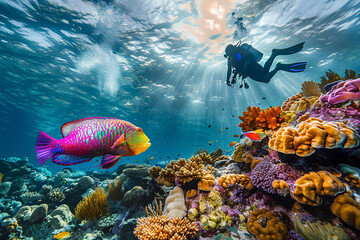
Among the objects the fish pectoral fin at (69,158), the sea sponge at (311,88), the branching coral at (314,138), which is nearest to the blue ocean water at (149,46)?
the sea sponge at (311,88)

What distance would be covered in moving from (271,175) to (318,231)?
92 centimetres

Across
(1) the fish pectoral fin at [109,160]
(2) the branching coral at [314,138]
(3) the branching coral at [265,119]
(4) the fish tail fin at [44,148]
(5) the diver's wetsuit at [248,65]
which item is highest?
(5) the diver's wetsuit at [248,65]

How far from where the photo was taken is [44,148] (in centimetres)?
145

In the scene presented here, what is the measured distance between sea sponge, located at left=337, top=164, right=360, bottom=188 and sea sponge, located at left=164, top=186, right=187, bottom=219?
3.07 meters

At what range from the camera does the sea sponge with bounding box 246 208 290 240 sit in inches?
80.0

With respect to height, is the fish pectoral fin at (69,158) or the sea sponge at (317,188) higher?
the fish pectoral fin at (69,158)

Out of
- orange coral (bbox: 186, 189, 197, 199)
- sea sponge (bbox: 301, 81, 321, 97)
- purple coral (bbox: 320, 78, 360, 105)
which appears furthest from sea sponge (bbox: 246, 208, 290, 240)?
sea sponge (bbox: 301, 81, 321, 97)

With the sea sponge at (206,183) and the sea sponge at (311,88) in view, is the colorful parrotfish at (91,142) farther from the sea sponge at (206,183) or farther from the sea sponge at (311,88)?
the sea sponge at (311,88)

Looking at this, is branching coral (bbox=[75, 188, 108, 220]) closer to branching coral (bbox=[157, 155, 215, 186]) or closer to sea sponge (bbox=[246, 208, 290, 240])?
branching coral (bbox=[157, 155, 215, 186])

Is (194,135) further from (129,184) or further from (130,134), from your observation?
(130,134)

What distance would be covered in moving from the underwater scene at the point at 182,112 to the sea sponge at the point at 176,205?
36mm

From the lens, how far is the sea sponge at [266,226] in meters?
2.03

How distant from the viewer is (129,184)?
6.25m

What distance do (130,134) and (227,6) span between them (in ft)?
41.2
